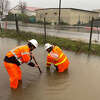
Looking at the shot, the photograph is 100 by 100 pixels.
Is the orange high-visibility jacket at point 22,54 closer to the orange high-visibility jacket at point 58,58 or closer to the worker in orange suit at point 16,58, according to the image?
the worker in orange suit at point 16,58

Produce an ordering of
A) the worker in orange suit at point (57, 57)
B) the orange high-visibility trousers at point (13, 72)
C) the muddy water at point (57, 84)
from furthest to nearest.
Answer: the worker in orange suit at point (57, 57)
the orange high-visibility trousers at point (13, 72)
the muddy water at point (57, 84)

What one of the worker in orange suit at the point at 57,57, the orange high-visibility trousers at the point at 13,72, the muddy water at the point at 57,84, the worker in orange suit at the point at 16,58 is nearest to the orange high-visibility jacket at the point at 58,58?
the worker in orange suit at the point at 57,57

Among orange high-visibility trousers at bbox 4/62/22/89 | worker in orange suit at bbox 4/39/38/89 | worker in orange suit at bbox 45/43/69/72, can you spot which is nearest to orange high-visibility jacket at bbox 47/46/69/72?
worker in orange suit at bbox 45/43/69/72

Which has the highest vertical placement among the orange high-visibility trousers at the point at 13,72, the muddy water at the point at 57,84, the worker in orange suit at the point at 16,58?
the worker in orange suit at the point at 16,58

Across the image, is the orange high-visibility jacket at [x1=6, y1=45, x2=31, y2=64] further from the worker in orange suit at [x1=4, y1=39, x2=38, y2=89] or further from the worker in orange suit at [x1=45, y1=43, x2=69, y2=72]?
the worker in orange suit at [x1=45, y1=43, x2=69, y2=72]

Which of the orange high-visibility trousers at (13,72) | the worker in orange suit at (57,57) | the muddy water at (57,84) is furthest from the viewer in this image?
the worker in orange suit at (57,57)

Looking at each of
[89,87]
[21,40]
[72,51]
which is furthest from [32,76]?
[21,40]

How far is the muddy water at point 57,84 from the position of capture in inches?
152

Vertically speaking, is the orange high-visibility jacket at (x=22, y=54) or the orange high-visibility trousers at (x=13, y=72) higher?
the orange high-visibility jacket at (x=22, y=54)

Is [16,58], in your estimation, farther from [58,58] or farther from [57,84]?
[58,58]

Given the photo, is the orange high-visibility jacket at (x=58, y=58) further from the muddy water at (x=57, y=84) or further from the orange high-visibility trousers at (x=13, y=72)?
the orange high-visibility trousers at (x=13, y=72)

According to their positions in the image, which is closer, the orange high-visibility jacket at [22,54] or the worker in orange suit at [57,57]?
the orange high-visibility jacket at [22,54]

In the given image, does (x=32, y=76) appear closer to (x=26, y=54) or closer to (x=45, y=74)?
(x=45, y=74)

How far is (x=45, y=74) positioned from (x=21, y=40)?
5924 millimetres
